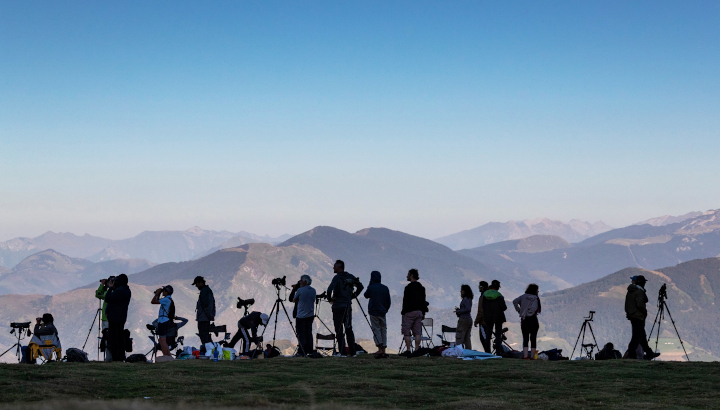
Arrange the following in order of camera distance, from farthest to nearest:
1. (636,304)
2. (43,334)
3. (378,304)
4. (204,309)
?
(204,309) < (636,304) < (378,304) < (43,334)

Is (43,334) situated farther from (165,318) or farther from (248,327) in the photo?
(248,327)

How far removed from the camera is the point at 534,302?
1794 cm

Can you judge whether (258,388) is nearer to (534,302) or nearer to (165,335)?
(165,335)

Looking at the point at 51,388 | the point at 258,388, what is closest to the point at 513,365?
the point at 258,388

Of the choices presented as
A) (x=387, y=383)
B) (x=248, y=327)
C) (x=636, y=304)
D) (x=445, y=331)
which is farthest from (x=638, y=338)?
(x=248, y=327)

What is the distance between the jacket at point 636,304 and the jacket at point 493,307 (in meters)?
3.24

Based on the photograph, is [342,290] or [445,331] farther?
[445,331]

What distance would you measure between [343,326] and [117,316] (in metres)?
5.83

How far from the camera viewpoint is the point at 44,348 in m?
16.8

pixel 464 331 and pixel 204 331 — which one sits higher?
pixel 204 331

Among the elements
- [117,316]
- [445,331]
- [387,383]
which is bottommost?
[387,383]

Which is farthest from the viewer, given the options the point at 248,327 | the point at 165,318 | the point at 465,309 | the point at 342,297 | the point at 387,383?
the point at 465,309

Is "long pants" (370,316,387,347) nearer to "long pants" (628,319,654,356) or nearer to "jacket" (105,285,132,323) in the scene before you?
"jacket" (105,285,132,323)

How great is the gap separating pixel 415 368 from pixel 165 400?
6669mm
